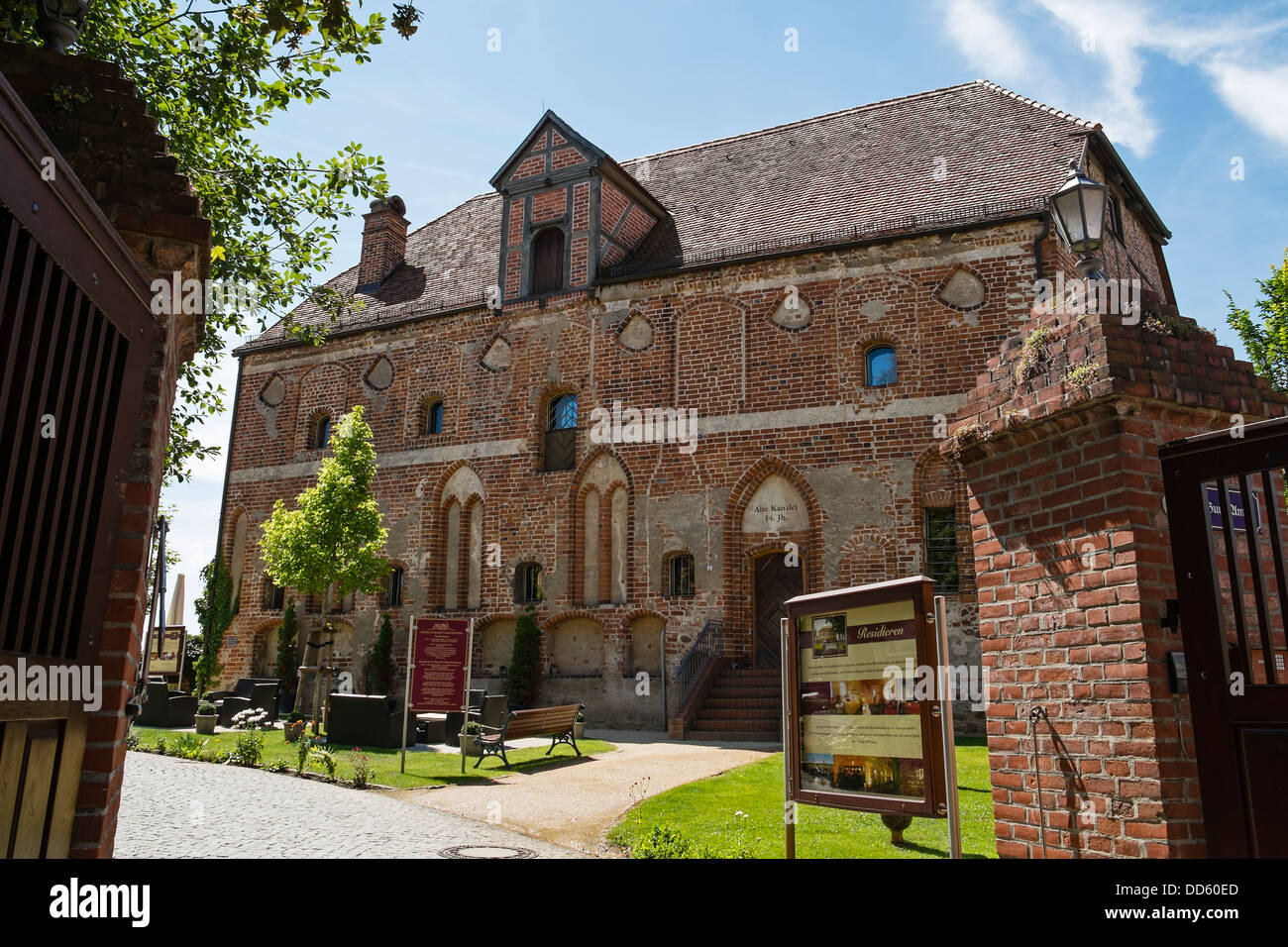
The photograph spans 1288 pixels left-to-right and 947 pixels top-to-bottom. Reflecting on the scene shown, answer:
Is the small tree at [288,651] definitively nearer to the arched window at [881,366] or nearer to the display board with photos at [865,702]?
the arched window at [881,366]

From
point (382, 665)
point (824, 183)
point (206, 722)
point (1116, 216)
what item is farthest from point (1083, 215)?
point (382, 665)

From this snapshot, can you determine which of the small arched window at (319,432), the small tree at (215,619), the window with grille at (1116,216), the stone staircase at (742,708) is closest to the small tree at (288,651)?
the small tree at (215,619)

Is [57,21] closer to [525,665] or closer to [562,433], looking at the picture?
[525,665]

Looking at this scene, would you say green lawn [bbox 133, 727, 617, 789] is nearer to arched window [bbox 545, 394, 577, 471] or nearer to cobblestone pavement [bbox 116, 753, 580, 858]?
cobblestone pavement [bbox 116, 753, 580, 858]

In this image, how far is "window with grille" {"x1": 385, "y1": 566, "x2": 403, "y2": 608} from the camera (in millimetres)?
22047

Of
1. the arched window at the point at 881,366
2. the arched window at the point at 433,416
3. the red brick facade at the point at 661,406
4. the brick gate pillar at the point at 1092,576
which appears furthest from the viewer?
the arched window at the point at 433,416

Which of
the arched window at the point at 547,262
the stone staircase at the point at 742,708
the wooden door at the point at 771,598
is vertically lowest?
the stone staircase at the point at 742,708

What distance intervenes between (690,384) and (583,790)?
10.6 m

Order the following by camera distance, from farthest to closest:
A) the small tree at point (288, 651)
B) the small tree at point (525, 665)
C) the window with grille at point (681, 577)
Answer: the small tree at point (288, 651), the small tree at point (525, 665), the window with grille at point (681, 577)

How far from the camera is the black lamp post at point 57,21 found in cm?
400

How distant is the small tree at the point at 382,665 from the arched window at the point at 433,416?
490cm

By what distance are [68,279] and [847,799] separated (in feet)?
15.5

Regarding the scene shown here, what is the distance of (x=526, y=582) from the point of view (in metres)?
20.7

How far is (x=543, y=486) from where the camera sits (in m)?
20.6
